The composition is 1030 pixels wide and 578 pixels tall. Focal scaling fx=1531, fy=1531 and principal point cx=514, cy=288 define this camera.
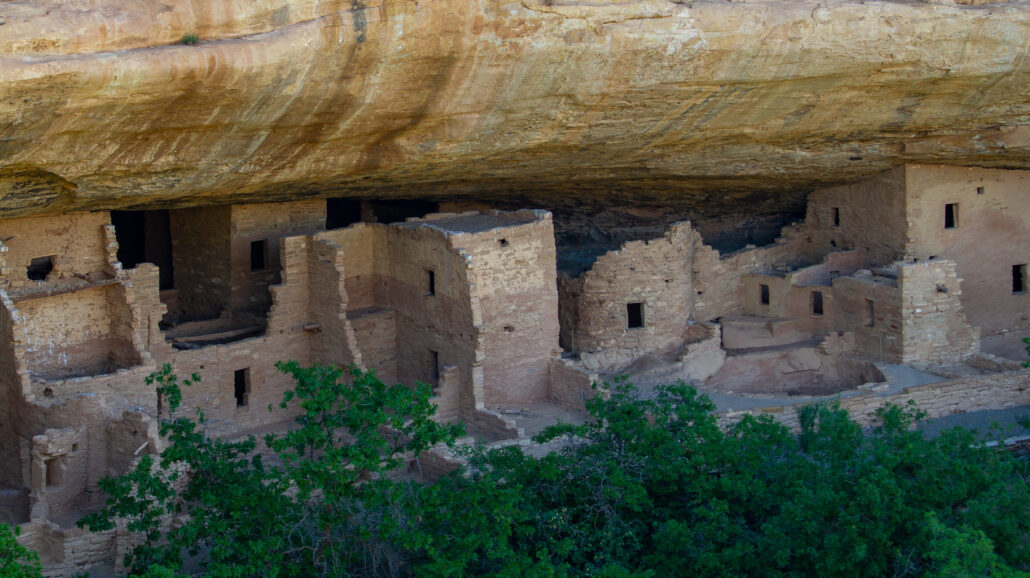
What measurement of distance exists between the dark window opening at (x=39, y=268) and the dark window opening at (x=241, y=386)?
238 centimetres

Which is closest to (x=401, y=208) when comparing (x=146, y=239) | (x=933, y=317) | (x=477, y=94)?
(x=146, y=239)

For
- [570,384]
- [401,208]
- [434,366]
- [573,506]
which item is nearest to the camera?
[573,506]

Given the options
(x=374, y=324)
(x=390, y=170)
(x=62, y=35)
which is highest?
(x=62, y=35)

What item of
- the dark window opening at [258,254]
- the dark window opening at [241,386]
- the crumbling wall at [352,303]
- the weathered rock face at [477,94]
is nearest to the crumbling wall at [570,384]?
the crumbling wall at [352,303]

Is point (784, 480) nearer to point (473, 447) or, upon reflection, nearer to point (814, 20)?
point (473, 447)

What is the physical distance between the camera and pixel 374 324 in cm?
1867

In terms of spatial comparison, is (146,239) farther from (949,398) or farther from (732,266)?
(949,398)

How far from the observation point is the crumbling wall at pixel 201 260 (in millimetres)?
18828

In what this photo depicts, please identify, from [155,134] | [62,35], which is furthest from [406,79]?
[62,35]

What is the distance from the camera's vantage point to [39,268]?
17109mm

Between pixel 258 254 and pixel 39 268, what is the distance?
117 inches

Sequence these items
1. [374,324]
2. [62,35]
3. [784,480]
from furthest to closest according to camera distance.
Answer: [374,324], [784,480], [62,35]

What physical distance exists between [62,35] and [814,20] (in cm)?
763

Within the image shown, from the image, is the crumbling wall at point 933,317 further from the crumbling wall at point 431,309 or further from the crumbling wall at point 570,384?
the crumbling wall at point 431,309
